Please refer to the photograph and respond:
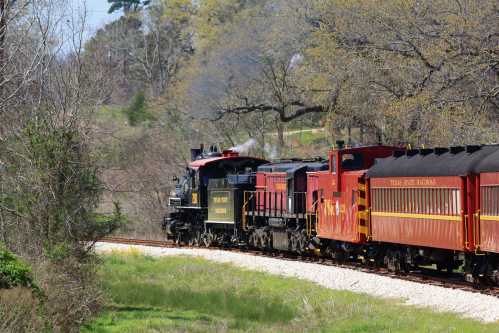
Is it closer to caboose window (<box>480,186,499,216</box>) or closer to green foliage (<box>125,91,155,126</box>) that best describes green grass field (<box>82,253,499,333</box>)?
caboose window (<box>480,186,499,216</box>)

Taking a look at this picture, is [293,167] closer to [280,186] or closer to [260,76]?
[280,186]

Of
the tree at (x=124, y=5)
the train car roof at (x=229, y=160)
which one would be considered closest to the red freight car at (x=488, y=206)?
the train car roof at (x=229, y=160)

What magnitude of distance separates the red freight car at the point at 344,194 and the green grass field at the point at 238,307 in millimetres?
2272

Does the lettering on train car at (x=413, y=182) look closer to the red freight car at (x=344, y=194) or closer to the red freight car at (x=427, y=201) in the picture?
the red freight car at (x=427, y=201)

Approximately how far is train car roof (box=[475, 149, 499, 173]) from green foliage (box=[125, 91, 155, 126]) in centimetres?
5789

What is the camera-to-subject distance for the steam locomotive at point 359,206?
67.2 feet

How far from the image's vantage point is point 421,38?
34969 mm

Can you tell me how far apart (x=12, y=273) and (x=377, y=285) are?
30.4ft

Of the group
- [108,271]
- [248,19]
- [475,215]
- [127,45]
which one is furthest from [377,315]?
[127,45]

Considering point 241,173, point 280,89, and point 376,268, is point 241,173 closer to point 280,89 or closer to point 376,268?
point 376,268

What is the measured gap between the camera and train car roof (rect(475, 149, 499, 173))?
1921 cm

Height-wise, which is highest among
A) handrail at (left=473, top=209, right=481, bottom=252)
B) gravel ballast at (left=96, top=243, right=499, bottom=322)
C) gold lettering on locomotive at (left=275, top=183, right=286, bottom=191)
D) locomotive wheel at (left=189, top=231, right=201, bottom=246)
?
gold lettering on locomotive at (left=275, top=183, right=286, bottom=191)

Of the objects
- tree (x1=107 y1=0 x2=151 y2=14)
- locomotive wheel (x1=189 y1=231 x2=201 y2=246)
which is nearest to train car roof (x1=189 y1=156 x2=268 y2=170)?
locomotive wheel (x1=189 y1=231 x2=201 y2=246)

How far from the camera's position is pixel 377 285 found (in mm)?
22344
